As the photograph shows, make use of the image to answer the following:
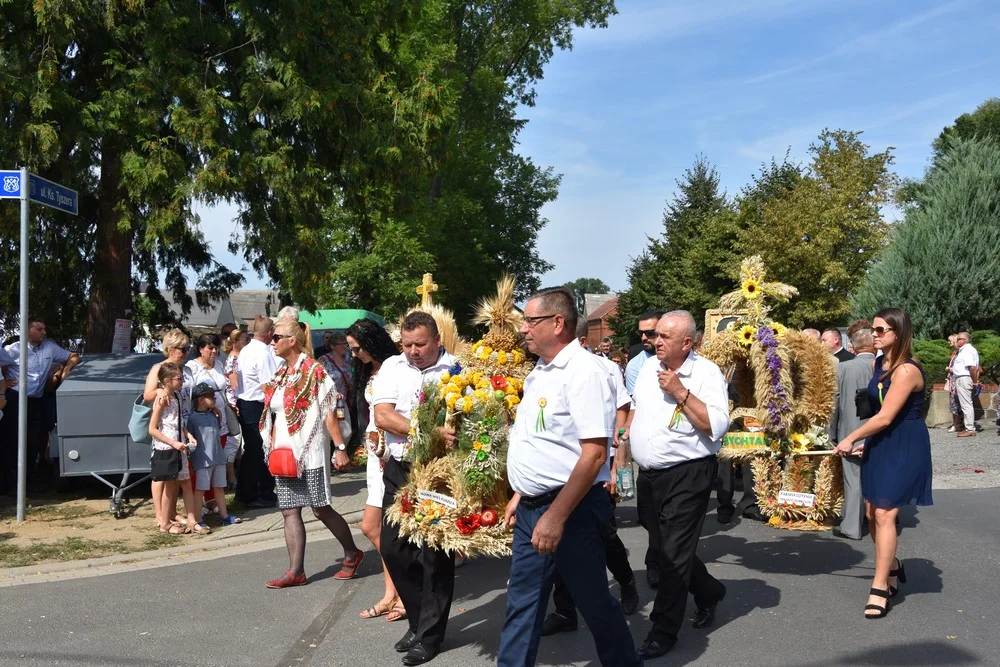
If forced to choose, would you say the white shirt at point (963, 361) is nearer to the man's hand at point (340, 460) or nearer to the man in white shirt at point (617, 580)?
the man in white shirt at point (617, 580)

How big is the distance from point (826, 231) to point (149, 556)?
29.8 m

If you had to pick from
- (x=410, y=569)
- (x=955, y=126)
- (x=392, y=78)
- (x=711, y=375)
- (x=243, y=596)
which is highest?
(x=955, y=126)

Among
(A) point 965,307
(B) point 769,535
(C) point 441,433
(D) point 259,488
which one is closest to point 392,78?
(D) point 259,488

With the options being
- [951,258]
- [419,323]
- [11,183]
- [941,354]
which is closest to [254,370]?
[11,183]

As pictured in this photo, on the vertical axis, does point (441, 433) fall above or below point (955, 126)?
below

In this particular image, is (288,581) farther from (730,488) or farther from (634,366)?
(730,488)

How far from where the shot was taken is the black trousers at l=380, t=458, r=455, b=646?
5.22 metres

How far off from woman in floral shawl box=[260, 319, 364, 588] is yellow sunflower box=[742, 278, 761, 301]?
3.12 metres

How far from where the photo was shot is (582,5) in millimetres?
32406

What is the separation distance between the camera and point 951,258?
25.9 meters

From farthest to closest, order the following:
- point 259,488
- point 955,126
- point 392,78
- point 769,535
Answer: point 955,126 < point 392,78 < point 259,488 < point 769,535

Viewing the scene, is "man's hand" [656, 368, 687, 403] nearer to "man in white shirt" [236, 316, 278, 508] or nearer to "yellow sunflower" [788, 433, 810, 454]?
"yellow sunflower" [788, 433, 810, 454]

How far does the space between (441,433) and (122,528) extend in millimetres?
4986

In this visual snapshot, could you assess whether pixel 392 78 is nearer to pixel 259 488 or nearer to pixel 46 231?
pixel 46 231
